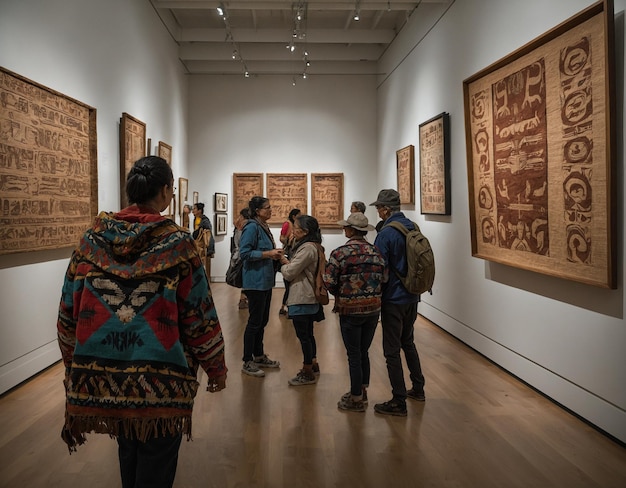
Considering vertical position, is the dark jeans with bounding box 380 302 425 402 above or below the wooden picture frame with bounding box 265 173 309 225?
below

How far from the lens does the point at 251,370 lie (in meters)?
5.36

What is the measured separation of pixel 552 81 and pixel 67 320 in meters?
4.32

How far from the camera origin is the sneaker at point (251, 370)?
208 inches

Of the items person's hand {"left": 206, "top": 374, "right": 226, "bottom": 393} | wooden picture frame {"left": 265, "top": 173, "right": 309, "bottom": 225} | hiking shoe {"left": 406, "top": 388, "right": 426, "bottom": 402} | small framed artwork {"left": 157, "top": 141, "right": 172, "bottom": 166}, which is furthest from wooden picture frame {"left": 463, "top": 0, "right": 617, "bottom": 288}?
wooden picture frame {"left": 265, "top": 173, "right": 309, "bottom": 225}

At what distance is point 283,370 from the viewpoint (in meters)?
5.56

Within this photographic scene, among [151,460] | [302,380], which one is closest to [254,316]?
[302,380]

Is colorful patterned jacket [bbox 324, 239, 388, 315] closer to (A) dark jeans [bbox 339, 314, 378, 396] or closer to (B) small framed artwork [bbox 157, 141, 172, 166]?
(A) dark jeans [bbox 339, 314, 378, 396]

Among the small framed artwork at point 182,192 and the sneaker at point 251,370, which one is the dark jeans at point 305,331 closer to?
the sneaker at point 251,370

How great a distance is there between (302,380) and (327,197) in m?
8.63

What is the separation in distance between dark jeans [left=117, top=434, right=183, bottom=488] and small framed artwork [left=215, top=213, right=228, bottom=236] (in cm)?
1114

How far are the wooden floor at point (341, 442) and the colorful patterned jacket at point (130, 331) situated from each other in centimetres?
141

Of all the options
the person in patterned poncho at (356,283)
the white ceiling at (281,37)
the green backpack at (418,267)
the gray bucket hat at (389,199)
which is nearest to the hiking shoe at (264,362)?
the person in patterned poncho at (356,283)

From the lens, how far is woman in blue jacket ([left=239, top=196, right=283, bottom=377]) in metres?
5.12

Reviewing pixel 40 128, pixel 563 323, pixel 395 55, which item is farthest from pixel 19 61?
pixel 395 55
